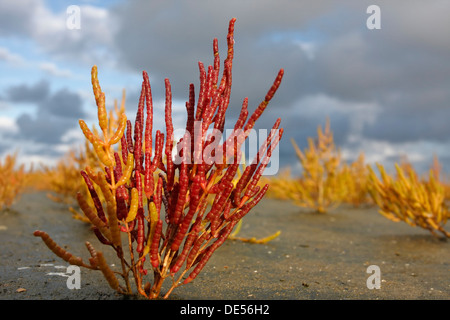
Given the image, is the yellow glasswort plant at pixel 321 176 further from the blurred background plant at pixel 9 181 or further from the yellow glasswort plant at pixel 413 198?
the blurred background plant at pixel 9 181

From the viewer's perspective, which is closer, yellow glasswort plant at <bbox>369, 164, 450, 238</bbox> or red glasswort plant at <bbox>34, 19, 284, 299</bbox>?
red glasswort plant at <bbox>34, 19, 284, 299</bbox>

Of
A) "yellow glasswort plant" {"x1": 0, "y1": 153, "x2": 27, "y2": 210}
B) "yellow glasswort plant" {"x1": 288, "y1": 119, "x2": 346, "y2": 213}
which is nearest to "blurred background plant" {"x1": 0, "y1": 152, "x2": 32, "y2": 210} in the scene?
"yellow glasswort plant" {"x1": 0, "y1": 153, "x2": 27, "y2": 210}

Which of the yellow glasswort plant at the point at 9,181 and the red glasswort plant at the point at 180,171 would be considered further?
the yellow glasswort plant at the point at 9,181

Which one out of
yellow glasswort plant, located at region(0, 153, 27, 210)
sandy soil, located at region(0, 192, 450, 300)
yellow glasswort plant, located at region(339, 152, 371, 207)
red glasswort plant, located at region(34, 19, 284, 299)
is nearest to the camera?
red glasswort plant, located at region(34, 19, 284, 299)

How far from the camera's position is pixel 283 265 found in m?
3.88

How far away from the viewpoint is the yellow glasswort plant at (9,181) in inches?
313

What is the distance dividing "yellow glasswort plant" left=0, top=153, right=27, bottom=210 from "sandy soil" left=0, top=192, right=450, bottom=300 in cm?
78

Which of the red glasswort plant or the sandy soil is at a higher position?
the red glasswort plant

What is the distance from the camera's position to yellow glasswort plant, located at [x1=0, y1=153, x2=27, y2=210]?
26.1 ft

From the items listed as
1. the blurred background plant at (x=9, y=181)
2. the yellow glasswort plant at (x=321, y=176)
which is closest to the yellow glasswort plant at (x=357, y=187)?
the yellow glasswort plant at (x=321, y=176)

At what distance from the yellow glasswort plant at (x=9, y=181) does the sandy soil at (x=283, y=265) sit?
78 cm

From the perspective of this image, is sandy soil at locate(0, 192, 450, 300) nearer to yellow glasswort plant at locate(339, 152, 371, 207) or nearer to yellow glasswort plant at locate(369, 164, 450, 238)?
yellow glasswort plant at locate(369, 164, 450, 238)
